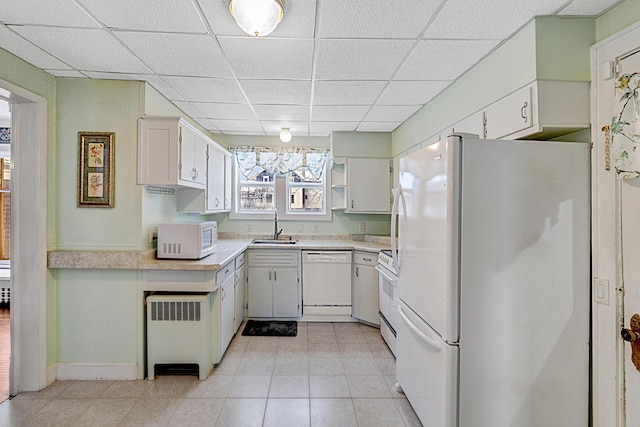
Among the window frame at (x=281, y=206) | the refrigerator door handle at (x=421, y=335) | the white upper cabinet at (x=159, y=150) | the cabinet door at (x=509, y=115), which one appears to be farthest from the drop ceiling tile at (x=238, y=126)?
the refrigerator door handle at (x=421, y=335)

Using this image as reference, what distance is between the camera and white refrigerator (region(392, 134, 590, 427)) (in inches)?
63.5

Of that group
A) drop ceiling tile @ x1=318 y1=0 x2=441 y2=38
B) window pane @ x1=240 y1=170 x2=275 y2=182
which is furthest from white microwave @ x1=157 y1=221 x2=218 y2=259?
window pane @ x1=240 y1=170 x2=275 y2=182

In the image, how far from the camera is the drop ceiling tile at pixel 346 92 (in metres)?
2.64

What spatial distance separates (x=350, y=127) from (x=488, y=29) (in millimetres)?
2322

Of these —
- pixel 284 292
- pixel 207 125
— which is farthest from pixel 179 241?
pixel 207 125

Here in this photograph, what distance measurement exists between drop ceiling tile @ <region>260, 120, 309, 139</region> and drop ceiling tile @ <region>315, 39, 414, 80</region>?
140 cm

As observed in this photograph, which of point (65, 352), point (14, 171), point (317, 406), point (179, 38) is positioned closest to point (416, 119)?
point (179, 38)

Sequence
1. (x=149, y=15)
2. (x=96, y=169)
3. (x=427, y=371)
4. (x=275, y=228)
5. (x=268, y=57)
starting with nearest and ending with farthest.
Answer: (x=149, y=15) < (x=427, y=371) < (x=268, y=57) < (x=96, y=169) < (x=275, y=228)

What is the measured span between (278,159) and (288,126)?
0.71 m

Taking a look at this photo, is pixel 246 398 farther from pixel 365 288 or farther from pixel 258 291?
pixel 365 288

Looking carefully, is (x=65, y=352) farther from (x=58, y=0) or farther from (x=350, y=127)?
(x=350, y=127)

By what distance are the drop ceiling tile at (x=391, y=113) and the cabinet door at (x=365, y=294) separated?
1.69 meters

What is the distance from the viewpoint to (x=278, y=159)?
4.61 meters

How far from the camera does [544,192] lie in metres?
1.64
